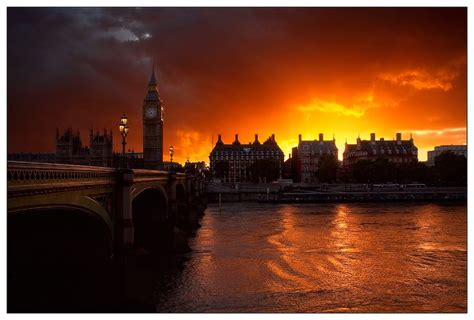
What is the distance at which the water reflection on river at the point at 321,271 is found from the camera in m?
22.6

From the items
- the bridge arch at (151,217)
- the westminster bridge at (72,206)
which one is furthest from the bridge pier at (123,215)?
the bridge arch at (151,217)

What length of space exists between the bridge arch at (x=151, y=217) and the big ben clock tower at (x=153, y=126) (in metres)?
104

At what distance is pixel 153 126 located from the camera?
153875 millimetres

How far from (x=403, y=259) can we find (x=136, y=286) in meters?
18.8

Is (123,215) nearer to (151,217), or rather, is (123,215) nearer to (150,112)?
(151,217)

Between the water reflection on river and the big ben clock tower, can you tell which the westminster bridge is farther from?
the big ben clock tower

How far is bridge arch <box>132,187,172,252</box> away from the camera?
3753 centimetres

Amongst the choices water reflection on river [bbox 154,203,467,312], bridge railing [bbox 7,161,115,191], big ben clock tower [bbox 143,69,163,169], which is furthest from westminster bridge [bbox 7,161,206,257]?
big ben clock tower [bbox 143,69,163,169]

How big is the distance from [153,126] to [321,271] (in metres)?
130

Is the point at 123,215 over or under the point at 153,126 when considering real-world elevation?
under

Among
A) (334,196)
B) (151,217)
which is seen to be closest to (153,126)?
(334,196)

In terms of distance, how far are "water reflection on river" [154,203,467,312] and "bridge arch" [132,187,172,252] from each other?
3066 millimetres

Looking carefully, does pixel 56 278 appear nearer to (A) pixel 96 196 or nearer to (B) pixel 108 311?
(B) pixel 108 311

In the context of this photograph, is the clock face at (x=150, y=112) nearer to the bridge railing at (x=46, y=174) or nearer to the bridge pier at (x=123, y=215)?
the bridge pier at (x=123, y=215)
